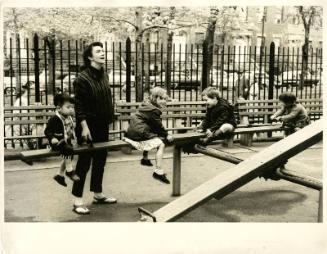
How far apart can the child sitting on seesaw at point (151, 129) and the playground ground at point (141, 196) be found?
0.95 ft

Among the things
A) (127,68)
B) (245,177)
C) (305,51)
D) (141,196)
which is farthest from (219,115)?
(305,51)

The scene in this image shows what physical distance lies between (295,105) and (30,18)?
1.80 meters

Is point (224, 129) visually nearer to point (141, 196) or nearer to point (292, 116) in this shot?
point (292, 116)

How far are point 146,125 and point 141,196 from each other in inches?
18.4

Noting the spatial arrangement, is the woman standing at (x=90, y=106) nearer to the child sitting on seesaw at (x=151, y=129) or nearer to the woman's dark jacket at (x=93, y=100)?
the woman's dark jacket at (x=93, y=100)

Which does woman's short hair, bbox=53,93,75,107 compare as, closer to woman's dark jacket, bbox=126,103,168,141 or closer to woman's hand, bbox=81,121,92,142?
woman's hand, bbox=81,121,92,142

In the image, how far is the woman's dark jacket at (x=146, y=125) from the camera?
303cm

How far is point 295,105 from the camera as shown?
342 cm

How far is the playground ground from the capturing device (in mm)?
2797

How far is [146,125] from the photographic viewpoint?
304 cm
